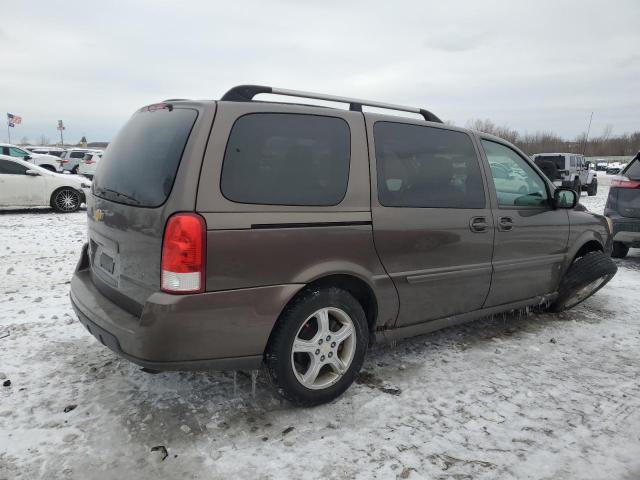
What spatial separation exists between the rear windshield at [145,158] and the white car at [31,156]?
1734cm

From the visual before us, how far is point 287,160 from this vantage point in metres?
2.73

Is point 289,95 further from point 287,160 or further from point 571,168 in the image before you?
point 571,168

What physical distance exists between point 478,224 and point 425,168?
64 centimetres

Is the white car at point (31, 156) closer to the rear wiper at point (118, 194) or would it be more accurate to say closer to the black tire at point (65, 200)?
the black tire at point (65, 200)

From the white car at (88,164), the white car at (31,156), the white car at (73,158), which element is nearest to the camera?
the white car at (31,156)

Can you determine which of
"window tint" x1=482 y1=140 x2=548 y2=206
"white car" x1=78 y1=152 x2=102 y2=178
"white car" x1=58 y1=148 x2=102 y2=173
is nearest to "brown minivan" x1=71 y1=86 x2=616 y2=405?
"window tint" x1=482 y1=140 x2=548 y2=206

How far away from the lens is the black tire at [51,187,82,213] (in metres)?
11.9

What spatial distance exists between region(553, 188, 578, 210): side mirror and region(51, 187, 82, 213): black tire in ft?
37.7

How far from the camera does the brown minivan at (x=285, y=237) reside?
2432 mm

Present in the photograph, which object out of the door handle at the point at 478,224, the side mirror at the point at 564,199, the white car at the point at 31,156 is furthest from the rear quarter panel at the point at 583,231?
the white car at the point at 31,156

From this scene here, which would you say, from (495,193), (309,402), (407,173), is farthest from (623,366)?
(309,402)

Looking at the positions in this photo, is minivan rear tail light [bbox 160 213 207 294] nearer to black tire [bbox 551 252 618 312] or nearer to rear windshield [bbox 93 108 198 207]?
rear windshield [bbox 93 108 198 207]

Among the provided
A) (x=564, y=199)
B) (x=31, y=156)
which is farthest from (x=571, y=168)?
(x=31, y=156)

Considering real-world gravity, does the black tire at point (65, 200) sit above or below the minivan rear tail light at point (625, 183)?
below
